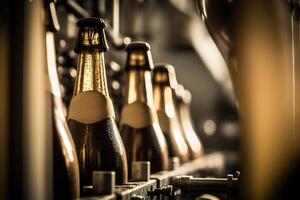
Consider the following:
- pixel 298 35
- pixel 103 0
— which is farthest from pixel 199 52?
pixel 298 35

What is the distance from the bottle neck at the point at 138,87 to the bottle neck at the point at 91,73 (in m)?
0.24

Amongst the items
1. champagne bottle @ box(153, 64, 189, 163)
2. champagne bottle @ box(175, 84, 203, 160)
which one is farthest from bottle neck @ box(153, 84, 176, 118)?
champagne bottle @ box(175, 84, 203, 160)

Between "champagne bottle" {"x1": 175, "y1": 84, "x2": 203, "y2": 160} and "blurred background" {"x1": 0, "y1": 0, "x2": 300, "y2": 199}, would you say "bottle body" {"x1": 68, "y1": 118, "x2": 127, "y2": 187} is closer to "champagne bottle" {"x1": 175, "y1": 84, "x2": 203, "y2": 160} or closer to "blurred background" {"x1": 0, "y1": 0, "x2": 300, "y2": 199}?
"blurred background" {"x1": 0, "y1": 0, "x2": 300, "y2": 199}

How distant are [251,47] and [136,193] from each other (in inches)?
17.7

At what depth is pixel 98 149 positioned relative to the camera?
0.81 m

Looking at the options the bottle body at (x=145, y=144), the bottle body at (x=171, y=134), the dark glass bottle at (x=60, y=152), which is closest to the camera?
the dark glass bottle at (x=60, y=152)

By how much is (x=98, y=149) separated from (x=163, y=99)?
0.54m

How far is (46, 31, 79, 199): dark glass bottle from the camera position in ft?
2.21

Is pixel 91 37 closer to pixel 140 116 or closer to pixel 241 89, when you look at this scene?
pixel 140 116

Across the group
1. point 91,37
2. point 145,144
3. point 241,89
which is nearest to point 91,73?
point 91,37

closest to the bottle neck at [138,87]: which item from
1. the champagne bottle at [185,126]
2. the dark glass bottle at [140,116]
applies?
the dark glass bottle at [140,116]

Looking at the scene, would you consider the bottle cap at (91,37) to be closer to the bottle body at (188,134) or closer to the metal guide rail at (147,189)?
the metal guide rail at (147,189)

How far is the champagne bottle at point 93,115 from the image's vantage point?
0.81 meters

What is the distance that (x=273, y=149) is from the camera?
0.35 m
